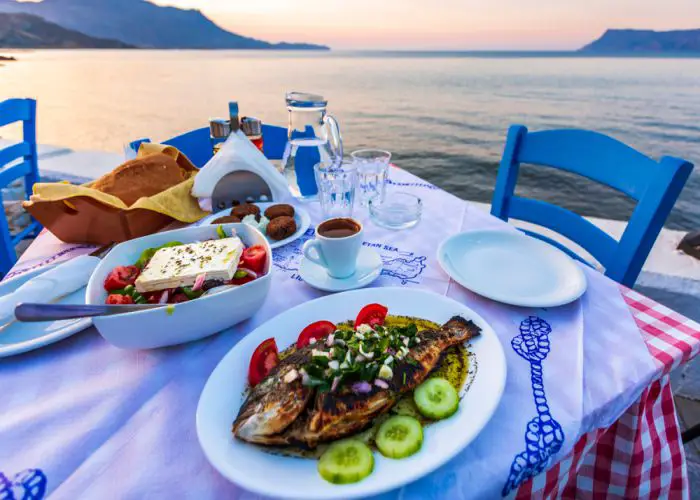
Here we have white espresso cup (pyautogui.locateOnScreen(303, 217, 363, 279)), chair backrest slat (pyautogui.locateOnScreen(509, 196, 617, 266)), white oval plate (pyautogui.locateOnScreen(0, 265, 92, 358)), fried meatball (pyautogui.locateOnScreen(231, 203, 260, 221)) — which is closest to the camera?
white oval plate (pyautogui.locateOnScreen(0, 265, 92, 358))

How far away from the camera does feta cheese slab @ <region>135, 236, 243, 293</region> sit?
101 centimetres

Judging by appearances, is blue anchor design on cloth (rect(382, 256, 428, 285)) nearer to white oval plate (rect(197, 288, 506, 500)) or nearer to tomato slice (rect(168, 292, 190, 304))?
white oval plate (rect(197, 288, 506, 500))

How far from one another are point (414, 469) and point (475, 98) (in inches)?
1127

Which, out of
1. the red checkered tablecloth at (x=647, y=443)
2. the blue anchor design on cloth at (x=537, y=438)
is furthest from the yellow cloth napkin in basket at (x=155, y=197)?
the red checkered tablecloth at (x=647, y=443)

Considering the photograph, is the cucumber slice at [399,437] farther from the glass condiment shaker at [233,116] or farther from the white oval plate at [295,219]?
the glass condiment shaker at [233,116]

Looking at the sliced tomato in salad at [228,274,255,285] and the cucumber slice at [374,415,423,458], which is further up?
the sliced tomato in salad at [228,274,255,285]

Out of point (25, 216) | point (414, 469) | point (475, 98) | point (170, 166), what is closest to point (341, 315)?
point (414, 469)

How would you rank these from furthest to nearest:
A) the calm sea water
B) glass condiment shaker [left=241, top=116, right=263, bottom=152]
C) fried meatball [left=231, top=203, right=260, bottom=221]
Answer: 1. the calm sea water
2. glass condiment shaker [left=241, top=116, right=263, bottom=152]
3. fried meatball [left=231, top=203, right=260, bottom=221]

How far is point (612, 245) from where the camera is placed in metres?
1.68

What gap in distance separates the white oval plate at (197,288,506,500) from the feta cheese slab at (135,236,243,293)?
8.3 inches

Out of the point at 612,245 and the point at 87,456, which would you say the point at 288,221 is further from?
the point at 612,245

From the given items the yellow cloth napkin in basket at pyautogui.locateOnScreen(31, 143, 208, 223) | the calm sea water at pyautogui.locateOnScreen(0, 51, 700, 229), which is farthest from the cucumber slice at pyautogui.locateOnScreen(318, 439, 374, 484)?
the calm sea water at pyautogui.locateOnScreen(0, 51, 700, 229)

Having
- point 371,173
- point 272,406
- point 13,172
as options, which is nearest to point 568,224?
point 371,173

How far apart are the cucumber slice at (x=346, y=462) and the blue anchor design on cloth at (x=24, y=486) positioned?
0.48 m
